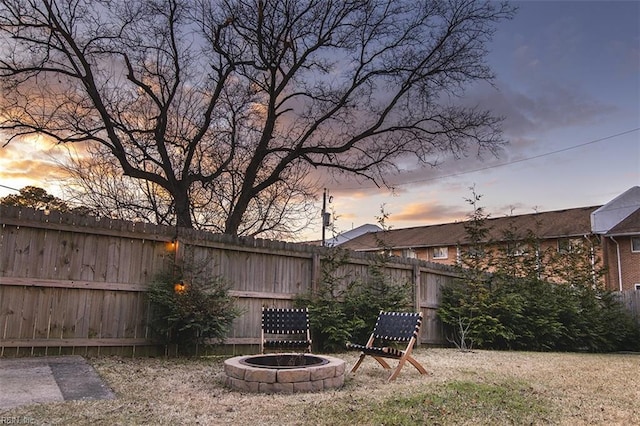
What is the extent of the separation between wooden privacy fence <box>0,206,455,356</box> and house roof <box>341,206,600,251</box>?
10.4 meters

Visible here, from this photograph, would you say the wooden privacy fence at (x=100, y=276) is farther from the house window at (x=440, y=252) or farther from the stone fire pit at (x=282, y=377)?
the house window at (x=440, y=252)

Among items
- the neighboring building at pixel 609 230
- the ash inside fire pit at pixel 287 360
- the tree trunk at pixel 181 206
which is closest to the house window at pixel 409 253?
the neighboring building at pixel 609 230

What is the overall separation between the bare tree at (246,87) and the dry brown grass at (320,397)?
6591 millimetres

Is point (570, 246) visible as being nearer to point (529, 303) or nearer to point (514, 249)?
point (514, 249)

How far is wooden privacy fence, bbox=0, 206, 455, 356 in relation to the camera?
236 inches

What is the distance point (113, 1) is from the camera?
34.0 ft

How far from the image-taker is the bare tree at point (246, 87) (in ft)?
34.2

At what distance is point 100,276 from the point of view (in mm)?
6613

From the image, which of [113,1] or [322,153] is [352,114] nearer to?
[322,153]

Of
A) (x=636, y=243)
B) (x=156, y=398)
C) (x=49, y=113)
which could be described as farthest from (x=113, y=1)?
(x=636, y=243)

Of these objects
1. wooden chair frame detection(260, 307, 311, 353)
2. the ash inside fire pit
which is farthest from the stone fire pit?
wooden chair frame detection(260, 307, 311, 353)

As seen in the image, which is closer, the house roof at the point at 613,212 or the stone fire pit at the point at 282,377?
the stone fire pit at the point at 282,377

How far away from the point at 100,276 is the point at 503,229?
18377 millimetres

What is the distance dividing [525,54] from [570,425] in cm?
1020
